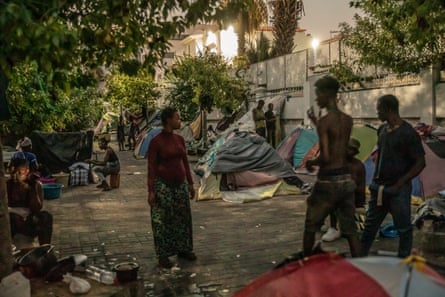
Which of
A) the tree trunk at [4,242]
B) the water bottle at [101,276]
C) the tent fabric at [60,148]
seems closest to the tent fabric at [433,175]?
the water bottle at [101,276]

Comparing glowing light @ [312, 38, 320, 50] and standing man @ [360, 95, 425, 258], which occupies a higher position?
glowing light @ [312, 38, 320, 50]

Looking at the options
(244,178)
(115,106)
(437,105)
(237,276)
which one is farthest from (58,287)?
(115,106)

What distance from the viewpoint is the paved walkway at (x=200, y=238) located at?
566 centimetres

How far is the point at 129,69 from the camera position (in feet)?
13.9

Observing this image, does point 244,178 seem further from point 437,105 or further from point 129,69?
point 129,69

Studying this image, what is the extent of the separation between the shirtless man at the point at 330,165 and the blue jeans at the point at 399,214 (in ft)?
1.58

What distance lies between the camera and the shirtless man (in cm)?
475

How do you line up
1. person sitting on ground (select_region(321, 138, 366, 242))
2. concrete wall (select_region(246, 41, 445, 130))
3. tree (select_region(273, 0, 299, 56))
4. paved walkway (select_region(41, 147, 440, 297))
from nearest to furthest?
paved walkway (select_region(41, 147, 440, 297))
person sitting on ground (select_region(321, 138, 366, 242))
concrete wall (select_region(246, 41, 445, 130))
tree (select_region(273, 0, 299, 56))

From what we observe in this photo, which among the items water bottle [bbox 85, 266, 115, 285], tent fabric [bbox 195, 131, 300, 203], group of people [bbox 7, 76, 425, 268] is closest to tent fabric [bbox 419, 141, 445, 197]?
tent fabric [bbox 195, 131, 300, 203]

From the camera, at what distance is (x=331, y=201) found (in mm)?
4824

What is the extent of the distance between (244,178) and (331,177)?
6.47 meters

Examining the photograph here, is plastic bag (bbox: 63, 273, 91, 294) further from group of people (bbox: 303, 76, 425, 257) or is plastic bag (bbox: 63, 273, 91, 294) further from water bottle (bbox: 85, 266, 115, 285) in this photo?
group of people (bbox: 303, 76, 425, 257)

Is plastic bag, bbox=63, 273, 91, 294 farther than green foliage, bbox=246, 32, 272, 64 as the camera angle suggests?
No

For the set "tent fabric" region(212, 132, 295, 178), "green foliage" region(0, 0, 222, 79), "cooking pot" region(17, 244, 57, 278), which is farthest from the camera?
"tent fabric" region(212, 132, 295, 178)
